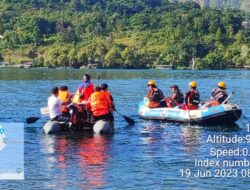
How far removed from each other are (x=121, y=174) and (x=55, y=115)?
9.52 meters

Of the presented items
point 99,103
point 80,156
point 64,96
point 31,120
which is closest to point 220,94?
point 99,103

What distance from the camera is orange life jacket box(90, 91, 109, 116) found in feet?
101

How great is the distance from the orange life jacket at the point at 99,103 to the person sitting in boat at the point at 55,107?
149cm

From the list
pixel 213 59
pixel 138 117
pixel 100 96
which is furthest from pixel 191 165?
pixel 213 59

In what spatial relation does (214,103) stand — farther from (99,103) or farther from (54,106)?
(54,106)

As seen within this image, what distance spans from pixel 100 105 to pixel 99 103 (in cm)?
17

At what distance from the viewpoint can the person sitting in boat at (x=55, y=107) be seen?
99.5ft

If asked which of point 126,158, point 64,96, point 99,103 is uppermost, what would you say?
point 64,96

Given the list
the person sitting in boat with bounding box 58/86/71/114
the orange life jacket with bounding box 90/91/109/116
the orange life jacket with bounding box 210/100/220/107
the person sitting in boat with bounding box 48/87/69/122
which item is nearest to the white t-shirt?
the person sitting in boat with bounding box 48/87/69/122

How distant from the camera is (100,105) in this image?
30.9 metres

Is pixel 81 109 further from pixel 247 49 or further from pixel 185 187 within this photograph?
pixel 247 49
